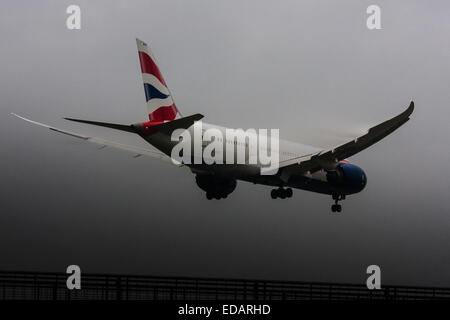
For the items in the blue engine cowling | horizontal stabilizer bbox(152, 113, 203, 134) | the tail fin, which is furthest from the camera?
the blue engine cowling

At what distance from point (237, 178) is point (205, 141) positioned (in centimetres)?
453

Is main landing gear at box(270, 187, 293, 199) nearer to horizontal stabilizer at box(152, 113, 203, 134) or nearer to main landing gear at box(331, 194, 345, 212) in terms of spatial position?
main landing gear at box(331, 194, 345, 212)

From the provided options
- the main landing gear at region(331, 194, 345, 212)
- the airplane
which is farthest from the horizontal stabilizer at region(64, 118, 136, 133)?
the main landing gear at region(331, 194, 345, 212)

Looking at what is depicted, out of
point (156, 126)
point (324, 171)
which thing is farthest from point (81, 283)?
point (324, 171)

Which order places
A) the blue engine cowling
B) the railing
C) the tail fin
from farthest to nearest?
1. the blue engine cowling
2. the tail fin
3. the railing

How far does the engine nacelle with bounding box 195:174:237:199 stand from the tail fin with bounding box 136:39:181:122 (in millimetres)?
4973

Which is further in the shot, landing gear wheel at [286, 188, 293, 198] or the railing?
landing gear wheel at [286, 188, 293, 198]

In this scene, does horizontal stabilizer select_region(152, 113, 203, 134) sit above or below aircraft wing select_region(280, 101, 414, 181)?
above

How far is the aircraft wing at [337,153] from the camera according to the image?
186ft

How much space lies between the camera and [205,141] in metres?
Answer: 59.4

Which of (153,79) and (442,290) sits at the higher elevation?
(153,79)

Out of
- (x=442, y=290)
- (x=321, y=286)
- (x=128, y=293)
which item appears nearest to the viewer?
(x=128, y=293)

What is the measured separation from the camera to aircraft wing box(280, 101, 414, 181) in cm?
5667
